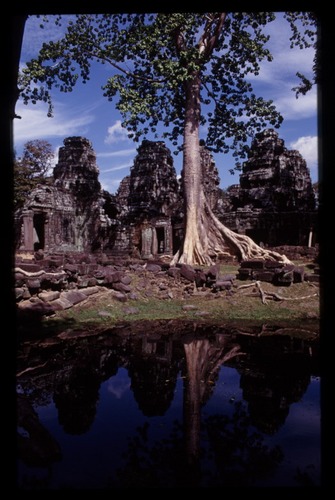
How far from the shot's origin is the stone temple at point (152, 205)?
2248 centimetres

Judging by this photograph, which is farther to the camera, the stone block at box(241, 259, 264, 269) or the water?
the stone block at box(241, 259, 264, 269)

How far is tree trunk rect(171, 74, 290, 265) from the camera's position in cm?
1122

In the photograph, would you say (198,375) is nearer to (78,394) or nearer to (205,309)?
(78,394)

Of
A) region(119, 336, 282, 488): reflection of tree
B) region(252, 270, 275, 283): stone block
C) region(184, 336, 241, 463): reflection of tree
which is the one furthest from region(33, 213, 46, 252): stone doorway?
region(119, 336, 282, 488): reflection of tree

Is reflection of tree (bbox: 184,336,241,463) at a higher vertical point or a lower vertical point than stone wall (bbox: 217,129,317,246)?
lower

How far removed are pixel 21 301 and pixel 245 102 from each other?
10962mm

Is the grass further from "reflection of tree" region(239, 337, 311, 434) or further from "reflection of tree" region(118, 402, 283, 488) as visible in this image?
"reflection of tree" region(118, 402, 283, 488)

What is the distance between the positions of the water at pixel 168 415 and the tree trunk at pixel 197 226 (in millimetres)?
6594

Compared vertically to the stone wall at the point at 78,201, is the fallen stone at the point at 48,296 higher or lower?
lower

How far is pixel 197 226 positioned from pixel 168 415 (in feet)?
29.5

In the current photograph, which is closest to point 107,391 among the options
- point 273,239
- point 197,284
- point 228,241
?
point 197,284

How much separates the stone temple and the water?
60.5 feet

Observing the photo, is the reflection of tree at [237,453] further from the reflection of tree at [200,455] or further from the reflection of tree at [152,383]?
the reflection of tree at [152,383]

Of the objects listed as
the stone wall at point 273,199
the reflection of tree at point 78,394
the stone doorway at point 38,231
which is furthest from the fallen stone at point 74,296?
the stone doorway at point 38,231
